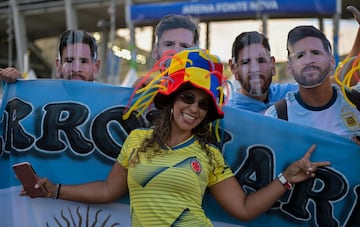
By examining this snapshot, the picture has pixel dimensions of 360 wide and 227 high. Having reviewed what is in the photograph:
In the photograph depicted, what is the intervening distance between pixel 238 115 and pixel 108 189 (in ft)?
2.43

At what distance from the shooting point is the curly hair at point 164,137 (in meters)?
1.95

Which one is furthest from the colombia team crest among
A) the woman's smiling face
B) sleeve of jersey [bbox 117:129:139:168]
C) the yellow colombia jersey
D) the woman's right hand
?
the woman's right hand

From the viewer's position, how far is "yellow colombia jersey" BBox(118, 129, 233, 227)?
187 cm

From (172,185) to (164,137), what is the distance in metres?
0.23

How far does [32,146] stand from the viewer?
251 cm

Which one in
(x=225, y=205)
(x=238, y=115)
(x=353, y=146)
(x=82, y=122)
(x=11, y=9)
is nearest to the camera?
(x=225, y=205)

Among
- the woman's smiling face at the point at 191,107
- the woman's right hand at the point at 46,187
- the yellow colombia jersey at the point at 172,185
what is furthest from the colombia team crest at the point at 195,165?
the woman's right hand at the point at 46,187

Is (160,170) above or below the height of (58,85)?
below

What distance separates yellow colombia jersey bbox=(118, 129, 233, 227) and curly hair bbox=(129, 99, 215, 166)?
2 centimetres

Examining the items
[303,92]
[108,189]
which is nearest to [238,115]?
[303,92]

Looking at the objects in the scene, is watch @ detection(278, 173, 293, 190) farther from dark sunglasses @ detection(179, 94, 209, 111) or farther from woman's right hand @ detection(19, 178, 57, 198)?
woman's right hand @ detection(19, 178, 57, 198)

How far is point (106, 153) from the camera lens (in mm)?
2430

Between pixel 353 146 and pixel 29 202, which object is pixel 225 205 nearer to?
pixel 353 146

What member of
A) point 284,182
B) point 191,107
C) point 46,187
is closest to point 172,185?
point 191,107
